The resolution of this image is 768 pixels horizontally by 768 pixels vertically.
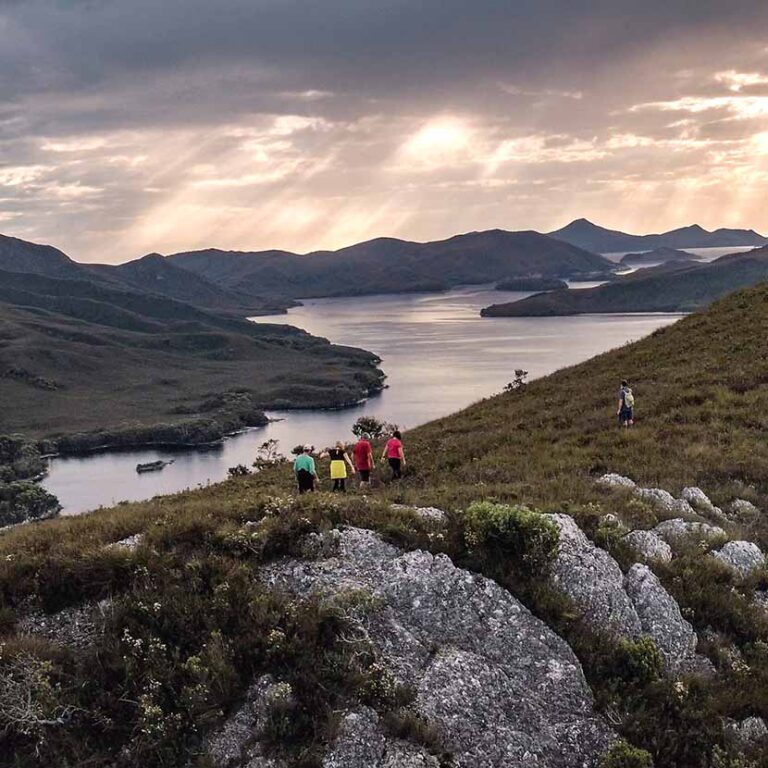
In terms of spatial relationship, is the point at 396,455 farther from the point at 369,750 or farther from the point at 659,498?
the point at 369,750

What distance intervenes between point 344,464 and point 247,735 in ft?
Result: 39.9

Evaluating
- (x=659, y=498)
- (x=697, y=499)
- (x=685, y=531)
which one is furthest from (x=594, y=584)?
(x=697, y=499)

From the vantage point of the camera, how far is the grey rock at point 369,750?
31.4 ft

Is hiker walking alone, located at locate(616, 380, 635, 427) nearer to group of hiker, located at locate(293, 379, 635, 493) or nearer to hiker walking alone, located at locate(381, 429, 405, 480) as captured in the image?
group of hiker, located at locate(293, 379, 635, 493)

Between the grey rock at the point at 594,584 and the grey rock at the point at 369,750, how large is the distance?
4286 mm

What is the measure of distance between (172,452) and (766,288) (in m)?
146

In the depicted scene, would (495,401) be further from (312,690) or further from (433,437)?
(312,690)

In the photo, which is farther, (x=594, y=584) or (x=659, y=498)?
(x=659, y=498)

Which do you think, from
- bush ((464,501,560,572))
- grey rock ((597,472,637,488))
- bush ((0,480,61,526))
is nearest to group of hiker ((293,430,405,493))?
grey rock ((597,472,637,488))

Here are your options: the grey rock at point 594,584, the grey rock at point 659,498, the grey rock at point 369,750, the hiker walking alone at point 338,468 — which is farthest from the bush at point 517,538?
the hiker walking alone at point 338,468

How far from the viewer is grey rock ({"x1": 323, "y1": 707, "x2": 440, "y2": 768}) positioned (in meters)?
9.57

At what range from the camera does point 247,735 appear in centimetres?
989

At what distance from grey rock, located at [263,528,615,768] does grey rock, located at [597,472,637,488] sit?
7677 mm

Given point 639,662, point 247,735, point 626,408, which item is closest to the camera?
point 247,735
